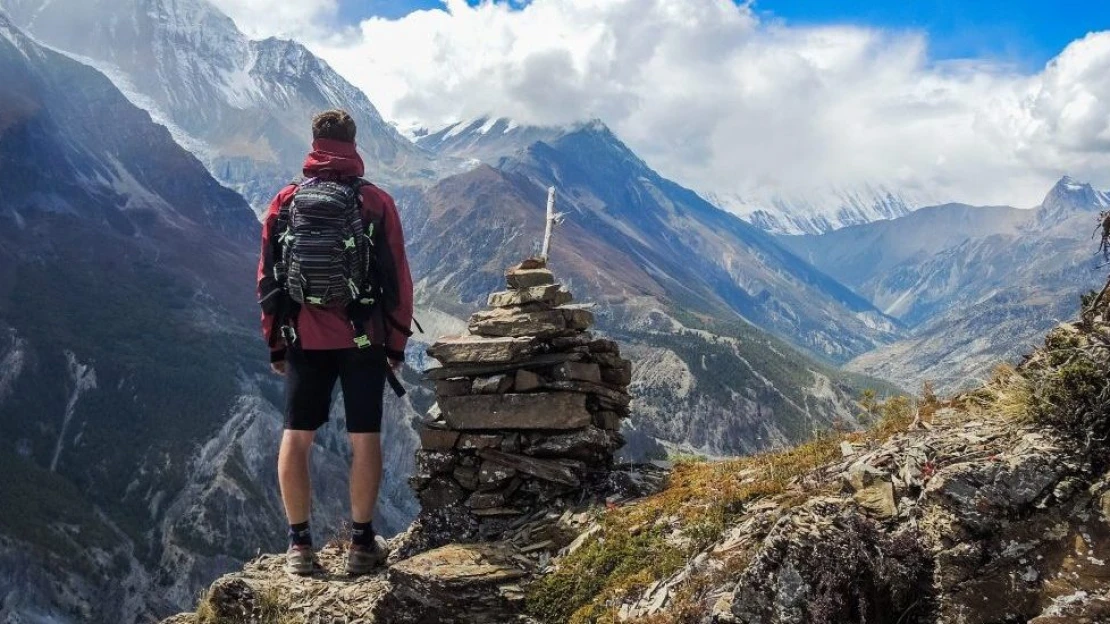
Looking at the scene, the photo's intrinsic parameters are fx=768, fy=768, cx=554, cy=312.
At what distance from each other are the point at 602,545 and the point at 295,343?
14.9ft

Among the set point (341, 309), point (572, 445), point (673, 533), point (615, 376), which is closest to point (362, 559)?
point (341, 309)

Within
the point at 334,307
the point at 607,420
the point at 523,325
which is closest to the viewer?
the point at 334,307

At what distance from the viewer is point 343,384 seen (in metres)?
9.62

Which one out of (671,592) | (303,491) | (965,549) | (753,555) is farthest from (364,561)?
(965,549)

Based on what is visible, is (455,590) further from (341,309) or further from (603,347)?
(603,347)

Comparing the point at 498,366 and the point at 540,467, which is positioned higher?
the point at 498,366

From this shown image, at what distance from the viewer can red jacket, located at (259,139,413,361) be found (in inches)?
377

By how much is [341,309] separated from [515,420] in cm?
358

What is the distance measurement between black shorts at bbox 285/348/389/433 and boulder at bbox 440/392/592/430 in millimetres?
2401

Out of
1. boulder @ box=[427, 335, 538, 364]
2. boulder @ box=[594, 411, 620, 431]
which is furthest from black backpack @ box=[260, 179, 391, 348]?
boulder @ box=[594, 411, 620, 431]

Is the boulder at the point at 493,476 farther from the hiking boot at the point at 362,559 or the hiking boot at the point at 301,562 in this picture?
the hiking boot at the point at 301,562

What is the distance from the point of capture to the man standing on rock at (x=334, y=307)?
935cm

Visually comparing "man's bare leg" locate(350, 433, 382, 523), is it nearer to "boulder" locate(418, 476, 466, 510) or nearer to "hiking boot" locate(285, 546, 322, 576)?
"hiking boot" locate(285, 546, 322, 576)

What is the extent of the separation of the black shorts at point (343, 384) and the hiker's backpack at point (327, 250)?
66cm
